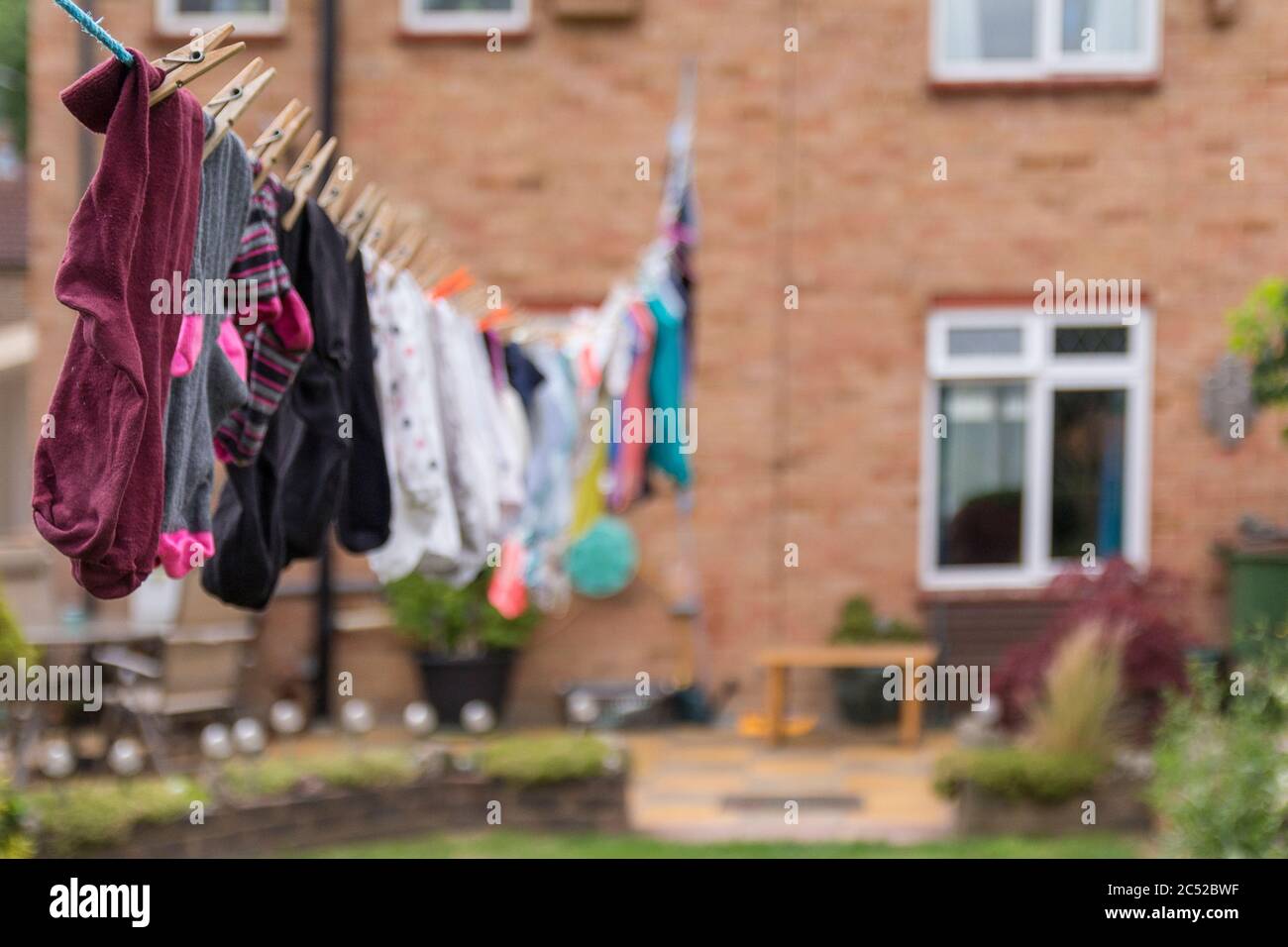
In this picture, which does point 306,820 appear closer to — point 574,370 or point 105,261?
point 574,370

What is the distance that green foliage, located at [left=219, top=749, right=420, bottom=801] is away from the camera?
636cm

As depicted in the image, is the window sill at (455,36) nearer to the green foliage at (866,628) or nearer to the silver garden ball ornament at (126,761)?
the green foliage at (866,628)

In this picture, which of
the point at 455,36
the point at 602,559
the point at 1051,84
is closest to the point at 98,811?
the point at 602,559

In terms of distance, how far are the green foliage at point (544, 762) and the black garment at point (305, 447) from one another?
11.8ft

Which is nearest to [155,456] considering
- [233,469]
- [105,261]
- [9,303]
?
[105,261]

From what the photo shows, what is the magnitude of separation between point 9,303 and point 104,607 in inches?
208

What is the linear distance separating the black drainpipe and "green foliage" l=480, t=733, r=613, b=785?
292 cm

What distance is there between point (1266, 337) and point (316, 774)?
169 inches

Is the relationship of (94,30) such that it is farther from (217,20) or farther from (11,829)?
(217,20)

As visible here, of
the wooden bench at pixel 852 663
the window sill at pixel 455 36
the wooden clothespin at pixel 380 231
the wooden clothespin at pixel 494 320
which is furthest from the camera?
the window sill at pixel 455 36

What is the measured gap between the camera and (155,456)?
7.47 feet

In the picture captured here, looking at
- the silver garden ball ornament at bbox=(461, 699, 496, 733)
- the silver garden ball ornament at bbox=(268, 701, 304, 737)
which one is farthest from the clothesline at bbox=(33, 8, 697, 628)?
the silver garden ball ornament at bbox=(461, 699, 496, 733)

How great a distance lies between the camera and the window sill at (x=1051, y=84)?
378 inches

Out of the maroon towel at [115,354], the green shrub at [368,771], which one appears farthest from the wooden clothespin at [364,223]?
the green shrub at [368,771]
